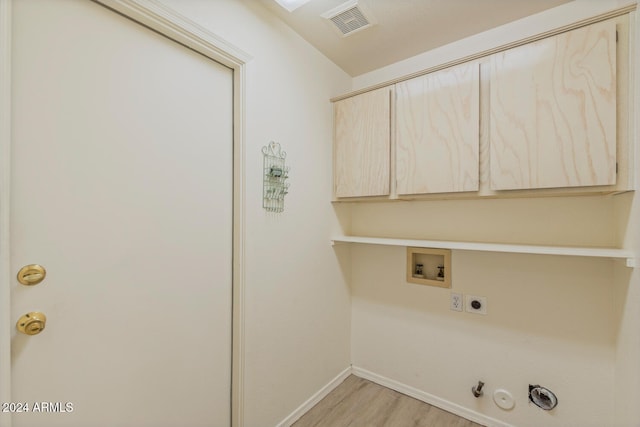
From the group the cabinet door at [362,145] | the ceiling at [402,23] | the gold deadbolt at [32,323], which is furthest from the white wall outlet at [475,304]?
the gold deadbolt at [32,323]

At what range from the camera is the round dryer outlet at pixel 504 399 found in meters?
1.60

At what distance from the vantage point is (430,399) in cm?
186

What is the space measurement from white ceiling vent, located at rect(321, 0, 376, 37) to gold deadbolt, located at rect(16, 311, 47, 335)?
190 centimetres

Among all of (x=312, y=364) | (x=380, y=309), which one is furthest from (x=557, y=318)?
(x=312, y=364)

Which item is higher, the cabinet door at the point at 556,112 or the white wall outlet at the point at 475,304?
the cabinet door at the point at 556,112

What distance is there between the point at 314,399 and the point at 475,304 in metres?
1.28

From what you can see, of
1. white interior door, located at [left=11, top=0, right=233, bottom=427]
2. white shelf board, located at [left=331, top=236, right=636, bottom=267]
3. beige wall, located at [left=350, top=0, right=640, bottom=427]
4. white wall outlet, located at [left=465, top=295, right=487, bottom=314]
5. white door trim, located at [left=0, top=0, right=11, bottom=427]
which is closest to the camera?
white door trim, located at [left=0, top=0, right=11, bottom=427]

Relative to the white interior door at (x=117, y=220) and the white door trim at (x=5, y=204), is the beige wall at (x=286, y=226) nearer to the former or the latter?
the white interior door at (x=117, y=220)

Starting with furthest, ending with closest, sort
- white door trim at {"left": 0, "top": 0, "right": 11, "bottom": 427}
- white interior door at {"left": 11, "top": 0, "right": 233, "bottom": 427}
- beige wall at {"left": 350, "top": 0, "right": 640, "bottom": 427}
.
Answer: beige wall at {"left": 350, "top": 0, "right": 640, "bottom": 427} → white interior door at {"left": 11, "top": 0, "right": 233, "bottom": 427} → white door trim at {"left": 0, "top": 0, "right": 11, "bottom": 427}

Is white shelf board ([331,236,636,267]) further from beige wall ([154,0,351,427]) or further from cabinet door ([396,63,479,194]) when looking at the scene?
beige wall ([154,0,351,427])

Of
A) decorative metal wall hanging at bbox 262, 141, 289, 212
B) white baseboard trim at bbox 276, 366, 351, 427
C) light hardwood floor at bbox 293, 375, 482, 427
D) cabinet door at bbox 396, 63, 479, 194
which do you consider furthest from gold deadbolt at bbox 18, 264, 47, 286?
cabinet door at bbox 396, 63, 479, 194

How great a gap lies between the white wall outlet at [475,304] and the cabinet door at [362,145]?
35.4 inches

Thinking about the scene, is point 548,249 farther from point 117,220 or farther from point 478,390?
point 117,220

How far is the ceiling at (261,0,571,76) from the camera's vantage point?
1.49 metres
